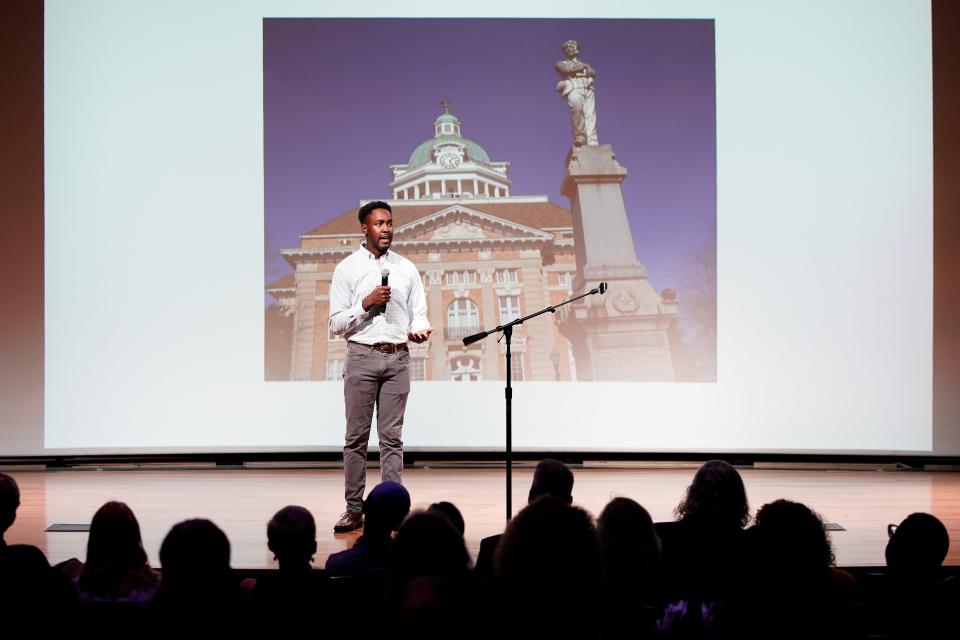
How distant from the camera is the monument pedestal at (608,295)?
5.94 meters

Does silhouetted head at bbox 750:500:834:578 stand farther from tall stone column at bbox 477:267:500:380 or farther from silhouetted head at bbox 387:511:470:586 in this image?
tall stone column at bbox 477:267:500:380

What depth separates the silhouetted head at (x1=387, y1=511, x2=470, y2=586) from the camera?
1.69 m

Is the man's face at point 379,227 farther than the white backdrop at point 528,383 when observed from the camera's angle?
No

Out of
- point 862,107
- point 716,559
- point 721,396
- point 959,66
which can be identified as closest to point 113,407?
point 721,396

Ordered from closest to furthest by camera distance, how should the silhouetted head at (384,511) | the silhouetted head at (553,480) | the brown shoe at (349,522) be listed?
the silhouetted head at (384,511), the silhouetted head at (553,480), the brown shoe at (349,522)

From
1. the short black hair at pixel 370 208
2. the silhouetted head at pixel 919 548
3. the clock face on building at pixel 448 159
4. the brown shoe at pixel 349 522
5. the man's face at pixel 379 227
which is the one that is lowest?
the brown shoe at pixel 349 522

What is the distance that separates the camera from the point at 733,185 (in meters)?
5.90

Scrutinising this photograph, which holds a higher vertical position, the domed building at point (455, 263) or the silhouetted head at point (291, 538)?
the domed building at point (455, 263)

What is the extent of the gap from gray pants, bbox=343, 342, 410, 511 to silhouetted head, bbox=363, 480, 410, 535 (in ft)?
4.73

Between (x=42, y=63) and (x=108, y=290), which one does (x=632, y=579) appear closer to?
(x=108, y=290)

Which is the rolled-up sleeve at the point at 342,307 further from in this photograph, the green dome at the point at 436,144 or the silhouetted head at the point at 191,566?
the green dome at the point at 436,144

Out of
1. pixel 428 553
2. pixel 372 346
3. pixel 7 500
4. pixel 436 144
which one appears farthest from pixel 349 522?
pixel 436 144

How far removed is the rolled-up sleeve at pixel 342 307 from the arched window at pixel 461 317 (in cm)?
204

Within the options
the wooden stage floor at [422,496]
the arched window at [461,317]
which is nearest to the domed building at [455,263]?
the arched window at [461,317]
